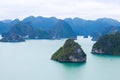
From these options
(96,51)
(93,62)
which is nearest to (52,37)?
(96,51)

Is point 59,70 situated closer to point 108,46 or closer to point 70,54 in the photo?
point 70,54

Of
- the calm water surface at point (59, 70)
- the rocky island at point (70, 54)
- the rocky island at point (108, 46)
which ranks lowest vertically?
the calm water surface at point (59, 70)

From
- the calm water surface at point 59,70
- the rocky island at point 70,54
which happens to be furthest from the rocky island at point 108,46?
the rocky island at point 70,54

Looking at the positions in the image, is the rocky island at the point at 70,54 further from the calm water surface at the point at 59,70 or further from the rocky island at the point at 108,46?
the rocky island at the point at 108,46

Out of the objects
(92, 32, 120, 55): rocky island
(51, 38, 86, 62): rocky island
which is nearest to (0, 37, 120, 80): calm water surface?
(51, 38, 86, 62): rocky island

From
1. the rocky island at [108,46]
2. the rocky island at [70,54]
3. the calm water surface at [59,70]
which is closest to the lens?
the calm water surface at [59,70]

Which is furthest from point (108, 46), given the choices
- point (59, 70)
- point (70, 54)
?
point (59, 70)

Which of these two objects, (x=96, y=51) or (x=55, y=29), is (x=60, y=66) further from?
(x=55, y=29)

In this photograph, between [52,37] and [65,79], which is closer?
[65,79]

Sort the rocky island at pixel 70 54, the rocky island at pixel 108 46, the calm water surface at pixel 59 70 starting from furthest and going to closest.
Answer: the rocky island at pixel 108 46
the rocky island at pixel 70 54
the calm water surface at pixel 59 70

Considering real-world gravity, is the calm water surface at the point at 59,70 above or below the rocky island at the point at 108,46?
below

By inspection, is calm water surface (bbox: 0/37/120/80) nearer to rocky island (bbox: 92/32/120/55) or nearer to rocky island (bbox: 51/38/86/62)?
rocky island (bbox: 51/38/86/62)
